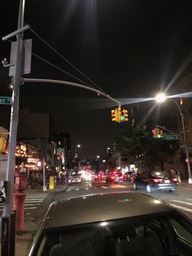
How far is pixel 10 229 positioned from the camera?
624 centimetres

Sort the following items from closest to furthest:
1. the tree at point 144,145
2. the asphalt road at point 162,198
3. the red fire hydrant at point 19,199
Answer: the red fire hydrant at point 19,199, the asphalt road at point 162,198, the tree at point 144,145

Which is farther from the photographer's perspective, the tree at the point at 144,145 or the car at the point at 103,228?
the tree at the point at 144,145

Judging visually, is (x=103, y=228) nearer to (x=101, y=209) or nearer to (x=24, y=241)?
(x=101, y=209)

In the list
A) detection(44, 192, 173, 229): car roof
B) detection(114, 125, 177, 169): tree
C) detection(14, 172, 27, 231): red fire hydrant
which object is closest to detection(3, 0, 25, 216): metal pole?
detection(14, 172, 27, 231): red fire hydrant

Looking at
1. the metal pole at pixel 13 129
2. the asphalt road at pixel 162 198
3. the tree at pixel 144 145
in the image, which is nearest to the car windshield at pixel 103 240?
the metal pole at pixel 13 129

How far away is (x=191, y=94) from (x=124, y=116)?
28.5 meters

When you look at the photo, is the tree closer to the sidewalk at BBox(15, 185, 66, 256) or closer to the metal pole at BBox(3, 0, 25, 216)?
the sidewalk at BBox(15, 185, 66, 256)

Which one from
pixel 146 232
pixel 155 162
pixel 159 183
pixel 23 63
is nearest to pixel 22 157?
pixel 155 162

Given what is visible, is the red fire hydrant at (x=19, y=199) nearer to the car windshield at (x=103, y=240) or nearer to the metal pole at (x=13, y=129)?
the metal pole at (x=13, y=129)

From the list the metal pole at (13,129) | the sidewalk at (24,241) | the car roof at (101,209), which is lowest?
the sidewalk at (24,241)

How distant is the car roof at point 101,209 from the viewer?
2857 mm

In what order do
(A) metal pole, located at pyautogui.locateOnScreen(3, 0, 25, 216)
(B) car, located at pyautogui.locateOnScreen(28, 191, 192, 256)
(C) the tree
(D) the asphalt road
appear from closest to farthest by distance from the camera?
(B) car, located at pyautogui.locateOnScreen(28, 191, 192, 256) → (A) metal pole, located at pyautogui.locateOnScreen(3, 0, 25, 216) → (D) the asphalt road → (C) the tree

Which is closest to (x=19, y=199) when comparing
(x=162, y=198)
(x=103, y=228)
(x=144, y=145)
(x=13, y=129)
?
(x=13, y=129)

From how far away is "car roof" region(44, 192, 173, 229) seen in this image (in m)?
2.86
